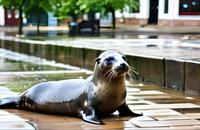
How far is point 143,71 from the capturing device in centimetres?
1201

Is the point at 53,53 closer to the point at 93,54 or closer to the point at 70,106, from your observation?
the point at 93,54

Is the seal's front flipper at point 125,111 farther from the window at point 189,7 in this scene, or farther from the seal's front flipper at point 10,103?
the window at point 189,7

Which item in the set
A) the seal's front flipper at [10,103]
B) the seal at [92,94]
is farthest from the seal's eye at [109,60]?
the seal's front flipper at [10,103]

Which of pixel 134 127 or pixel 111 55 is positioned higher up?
pixel 111 55

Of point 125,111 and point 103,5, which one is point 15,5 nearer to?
point 103,5

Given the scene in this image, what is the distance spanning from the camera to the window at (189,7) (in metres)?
44.1

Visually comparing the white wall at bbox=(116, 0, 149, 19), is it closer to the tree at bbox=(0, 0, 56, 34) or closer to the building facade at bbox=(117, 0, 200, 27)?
the building facade at bbox=(117, 0, 200, 27)

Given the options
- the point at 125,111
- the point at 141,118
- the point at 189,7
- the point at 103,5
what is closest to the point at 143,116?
the point at 141,118

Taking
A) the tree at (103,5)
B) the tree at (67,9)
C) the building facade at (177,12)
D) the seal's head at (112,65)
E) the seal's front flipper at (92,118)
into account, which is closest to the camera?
the seal's head at (112,65)

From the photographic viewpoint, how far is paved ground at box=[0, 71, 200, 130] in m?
6.81

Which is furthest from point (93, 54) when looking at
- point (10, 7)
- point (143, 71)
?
point (10, 7)

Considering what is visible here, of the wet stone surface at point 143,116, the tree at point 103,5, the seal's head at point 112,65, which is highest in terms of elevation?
the tree at point 103,5

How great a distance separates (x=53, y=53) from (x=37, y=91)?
35.5ft

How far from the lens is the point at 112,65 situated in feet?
22.7
